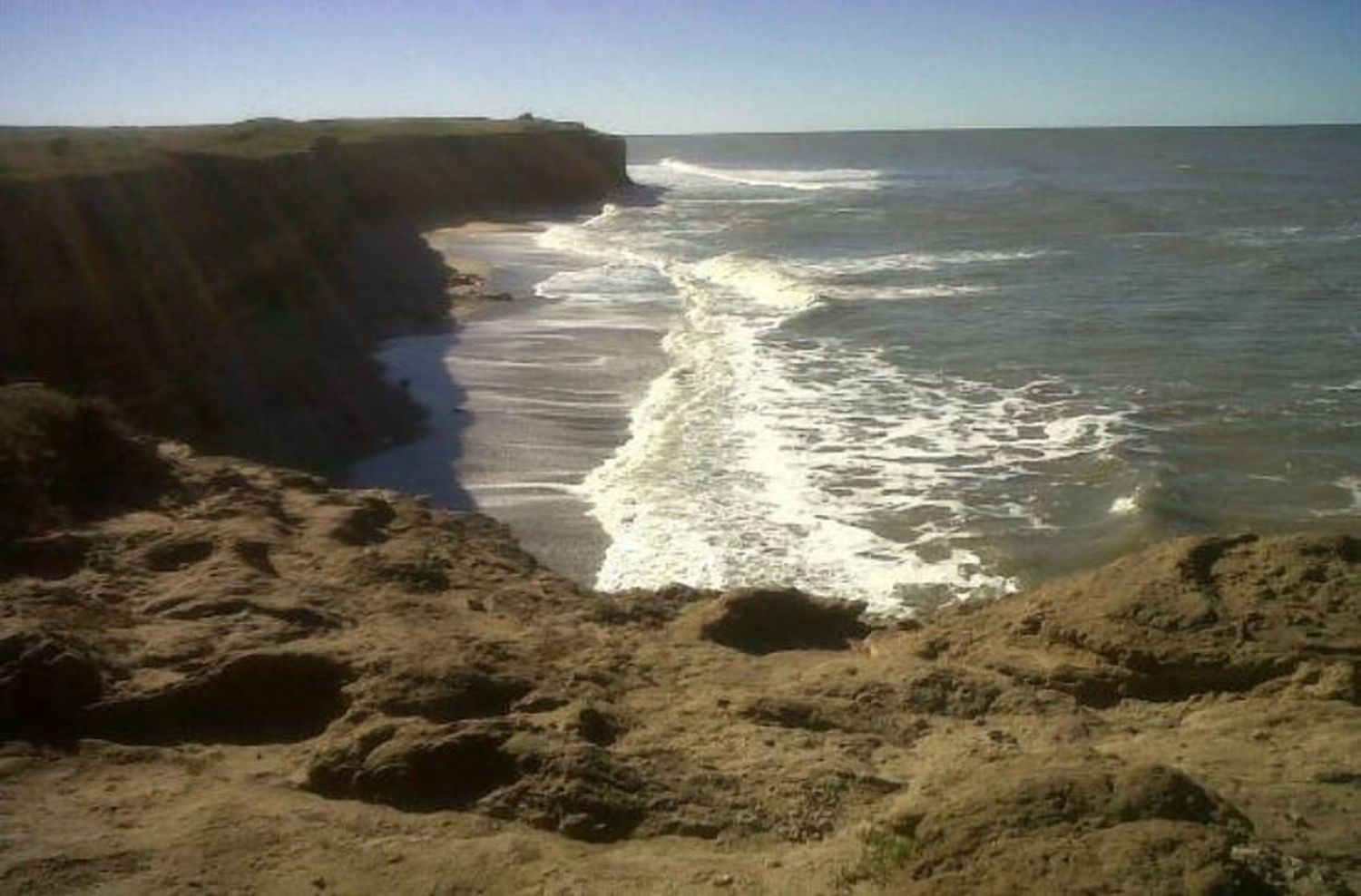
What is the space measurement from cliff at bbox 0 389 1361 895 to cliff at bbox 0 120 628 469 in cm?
693

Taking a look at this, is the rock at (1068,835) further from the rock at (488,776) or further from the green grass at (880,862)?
the rock at (488,776)

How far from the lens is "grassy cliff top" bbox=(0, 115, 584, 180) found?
2072 centimetres

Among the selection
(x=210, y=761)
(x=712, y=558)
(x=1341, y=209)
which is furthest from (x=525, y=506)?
(x=1341, y=209)

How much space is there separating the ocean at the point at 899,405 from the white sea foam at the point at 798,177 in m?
43.1

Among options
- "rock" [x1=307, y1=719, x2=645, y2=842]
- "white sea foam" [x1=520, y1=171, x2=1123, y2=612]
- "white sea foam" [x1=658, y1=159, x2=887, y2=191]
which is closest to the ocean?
"white sea foam" [x1=520, y1=171, x2=1123, y2=612]

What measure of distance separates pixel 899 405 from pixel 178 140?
2901 cm

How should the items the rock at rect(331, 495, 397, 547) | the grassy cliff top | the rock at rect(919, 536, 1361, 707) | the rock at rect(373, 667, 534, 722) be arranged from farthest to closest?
1. the grassy cliff top
2. the rock at rect(331, 495, 397, 547)
3. the rock at rect(919, 536, 1361, 707)
4. the rock at rect(373, 667, 534, 722)

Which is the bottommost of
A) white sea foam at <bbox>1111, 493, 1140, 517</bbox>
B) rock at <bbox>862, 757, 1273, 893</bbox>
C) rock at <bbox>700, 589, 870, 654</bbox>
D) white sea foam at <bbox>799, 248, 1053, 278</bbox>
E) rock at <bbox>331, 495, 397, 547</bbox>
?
white sea foam at <bbox>1111, 493, 1140, 517</bbox>

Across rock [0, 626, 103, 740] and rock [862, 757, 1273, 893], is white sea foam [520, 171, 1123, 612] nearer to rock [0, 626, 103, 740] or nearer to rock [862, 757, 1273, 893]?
rock [0, 626, 103, 740]

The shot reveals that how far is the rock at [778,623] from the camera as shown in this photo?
319 inches

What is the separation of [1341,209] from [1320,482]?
139 ft

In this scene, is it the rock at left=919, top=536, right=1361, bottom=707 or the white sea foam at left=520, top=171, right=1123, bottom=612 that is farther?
the white sea foam at left=520, top=171, right=1123, bottom=612

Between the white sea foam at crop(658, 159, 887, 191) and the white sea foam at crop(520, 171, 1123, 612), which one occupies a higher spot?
the white sea foam at crop(658, 159, 887, 191)

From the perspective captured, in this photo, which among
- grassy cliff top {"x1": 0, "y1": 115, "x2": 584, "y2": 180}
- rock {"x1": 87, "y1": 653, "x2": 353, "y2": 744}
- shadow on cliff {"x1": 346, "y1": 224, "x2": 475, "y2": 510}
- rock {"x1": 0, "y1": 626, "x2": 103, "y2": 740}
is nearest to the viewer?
rock {"x1": 0, "y1": 626, "x2": 103, "y2": 740}
